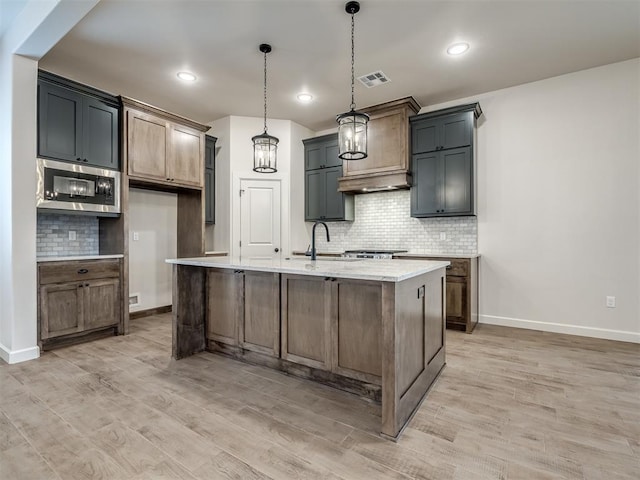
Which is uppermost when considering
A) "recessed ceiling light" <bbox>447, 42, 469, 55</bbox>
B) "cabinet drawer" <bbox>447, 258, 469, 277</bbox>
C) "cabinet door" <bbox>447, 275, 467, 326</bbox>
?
"recessed ceiling light" <bbox>447, 42, 469, 55</bbox>

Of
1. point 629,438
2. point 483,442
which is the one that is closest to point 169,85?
point 483,442

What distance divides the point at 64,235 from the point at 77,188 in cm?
73

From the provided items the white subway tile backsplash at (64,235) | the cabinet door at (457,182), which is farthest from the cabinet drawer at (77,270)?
the cabinet door at (457,182)

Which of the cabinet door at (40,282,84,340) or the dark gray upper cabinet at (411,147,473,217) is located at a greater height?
the dark gray upper cabinet at (411,147,473,217)

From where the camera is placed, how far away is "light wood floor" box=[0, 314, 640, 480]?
5.21 ft

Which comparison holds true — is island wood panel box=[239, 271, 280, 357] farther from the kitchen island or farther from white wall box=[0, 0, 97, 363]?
white wall box=[0, 0, 97, 363]

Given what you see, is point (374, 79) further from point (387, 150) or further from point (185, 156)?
point (185, 156)

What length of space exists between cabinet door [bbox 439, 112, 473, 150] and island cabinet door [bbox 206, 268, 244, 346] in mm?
3189

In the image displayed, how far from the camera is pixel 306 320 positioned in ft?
8.14

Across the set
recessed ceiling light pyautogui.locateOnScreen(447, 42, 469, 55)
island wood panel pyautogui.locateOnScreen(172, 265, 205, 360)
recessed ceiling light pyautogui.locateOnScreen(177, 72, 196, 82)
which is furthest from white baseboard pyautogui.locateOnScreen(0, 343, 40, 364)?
recessed ceiling light pyautogui.locateOnScreen(447, 42, 469, 55)

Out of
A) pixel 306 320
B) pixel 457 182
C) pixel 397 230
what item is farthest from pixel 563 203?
pixel 306 320

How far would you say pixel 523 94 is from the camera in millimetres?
4109

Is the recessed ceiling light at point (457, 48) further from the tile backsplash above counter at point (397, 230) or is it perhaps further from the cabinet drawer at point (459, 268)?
the cabinet drawer at point (459, 268)

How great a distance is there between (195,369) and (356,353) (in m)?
1.47
